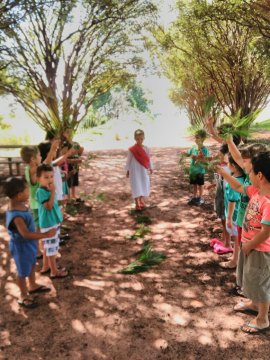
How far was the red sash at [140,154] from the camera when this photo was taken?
26.8 feet

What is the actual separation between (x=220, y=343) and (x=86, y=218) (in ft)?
15.8

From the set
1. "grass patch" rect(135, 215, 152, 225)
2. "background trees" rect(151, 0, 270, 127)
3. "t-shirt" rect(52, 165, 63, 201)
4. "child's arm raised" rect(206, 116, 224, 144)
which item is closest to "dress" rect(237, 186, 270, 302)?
"child's arm raised" rect(206, 116, 224, 144)

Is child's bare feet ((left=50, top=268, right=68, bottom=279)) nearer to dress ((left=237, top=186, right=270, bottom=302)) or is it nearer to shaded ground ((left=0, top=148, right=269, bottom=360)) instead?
shaded ground ((left=0, top=148, right=269, bottom=360))

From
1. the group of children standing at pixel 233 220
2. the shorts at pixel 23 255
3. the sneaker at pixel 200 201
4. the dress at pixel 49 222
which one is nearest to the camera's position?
the group of children standing at pixel 233 220

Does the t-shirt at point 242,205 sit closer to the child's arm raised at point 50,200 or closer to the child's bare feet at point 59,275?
the child's arm raised at point 50,200

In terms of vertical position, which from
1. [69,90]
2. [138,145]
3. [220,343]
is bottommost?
[220,343]

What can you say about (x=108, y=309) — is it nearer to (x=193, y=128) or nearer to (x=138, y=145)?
(x=193, y=128)

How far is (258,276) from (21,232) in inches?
105

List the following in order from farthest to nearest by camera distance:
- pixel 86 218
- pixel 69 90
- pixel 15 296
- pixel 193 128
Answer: pixel 69 90 → pixel 86 218 → pixel 193 128 → pixel 15 296

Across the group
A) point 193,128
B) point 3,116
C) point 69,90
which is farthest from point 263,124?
point 3,116

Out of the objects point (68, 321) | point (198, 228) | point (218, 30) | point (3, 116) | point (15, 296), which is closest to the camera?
point (68, 321)

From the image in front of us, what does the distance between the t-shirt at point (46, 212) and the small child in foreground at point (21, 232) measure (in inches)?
20.4

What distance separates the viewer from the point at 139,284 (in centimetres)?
500

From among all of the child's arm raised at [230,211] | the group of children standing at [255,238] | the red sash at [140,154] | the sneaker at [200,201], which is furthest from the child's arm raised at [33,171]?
the sneaker at [200,201]
